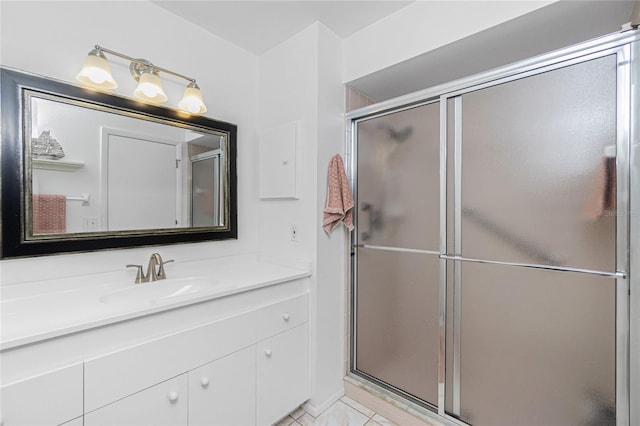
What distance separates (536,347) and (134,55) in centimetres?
251

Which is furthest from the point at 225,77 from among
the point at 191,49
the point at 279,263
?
the point at 279,263

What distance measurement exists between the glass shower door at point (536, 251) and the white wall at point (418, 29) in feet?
1.09

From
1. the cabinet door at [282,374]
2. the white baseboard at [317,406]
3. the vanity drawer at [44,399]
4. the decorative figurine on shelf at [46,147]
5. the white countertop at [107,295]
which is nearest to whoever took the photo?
the vanity drawer at [44,399]

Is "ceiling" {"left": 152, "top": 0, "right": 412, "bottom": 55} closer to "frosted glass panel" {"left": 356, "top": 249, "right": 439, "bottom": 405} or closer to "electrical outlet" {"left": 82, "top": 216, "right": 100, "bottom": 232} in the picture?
"electrical outlet" {"left": 82, "top": 216, "right": 100, "bottom": 232}

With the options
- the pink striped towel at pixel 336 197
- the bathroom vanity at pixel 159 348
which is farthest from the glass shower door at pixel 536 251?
the bathroom vanity at pixel 159 348

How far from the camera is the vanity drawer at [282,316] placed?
1.50 m

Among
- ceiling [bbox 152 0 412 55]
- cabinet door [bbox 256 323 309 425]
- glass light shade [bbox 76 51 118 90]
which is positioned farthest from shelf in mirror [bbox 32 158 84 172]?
cabinet door [bbox 256 323 309 425]

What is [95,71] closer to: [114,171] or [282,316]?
[114,171]

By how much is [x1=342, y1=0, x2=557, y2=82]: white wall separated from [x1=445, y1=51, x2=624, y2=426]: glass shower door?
33 centimetres

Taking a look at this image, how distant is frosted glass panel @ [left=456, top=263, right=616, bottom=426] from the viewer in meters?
1.17

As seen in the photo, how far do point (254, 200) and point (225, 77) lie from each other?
0.87m

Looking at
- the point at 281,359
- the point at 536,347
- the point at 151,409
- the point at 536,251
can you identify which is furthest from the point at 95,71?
the point at 536,347

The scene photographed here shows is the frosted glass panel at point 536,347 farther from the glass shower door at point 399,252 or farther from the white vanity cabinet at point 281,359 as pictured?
the white vanity cabinet at point 281,359

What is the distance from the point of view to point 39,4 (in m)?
1.28
